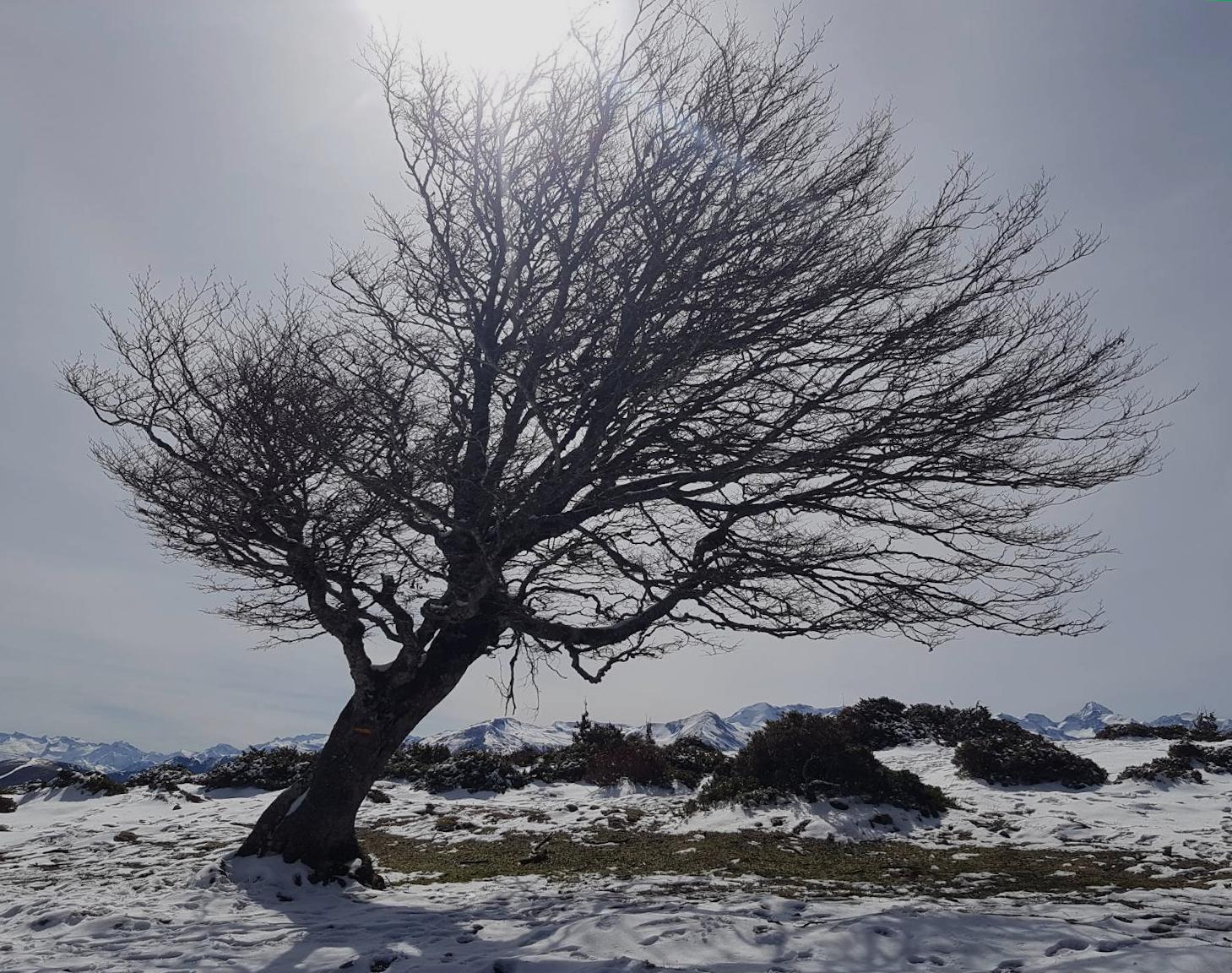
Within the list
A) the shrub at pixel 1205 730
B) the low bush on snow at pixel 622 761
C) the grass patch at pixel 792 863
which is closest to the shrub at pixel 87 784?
the grass patch at pixel 792 863

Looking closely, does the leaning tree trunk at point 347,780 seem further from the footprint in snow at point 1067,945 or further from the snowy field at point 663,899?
the footprint in snow at point 1067,945

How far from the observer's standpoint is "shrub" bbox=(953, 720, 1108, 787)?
13.1 m

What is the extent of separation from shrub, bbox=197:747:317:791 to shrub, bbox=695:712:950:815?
28.2ft

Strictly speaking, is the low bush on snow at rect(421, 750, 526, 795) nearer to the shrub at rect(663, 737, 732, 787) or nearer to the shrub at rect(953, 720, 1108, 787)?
the shrub at rect(663, 737, 732, 787)

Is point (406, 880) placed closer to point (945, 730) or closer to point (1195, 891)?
point (1195, 891)

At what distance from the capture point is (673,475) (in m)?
7.37

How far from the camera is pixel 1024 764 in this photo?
13594 millimetres

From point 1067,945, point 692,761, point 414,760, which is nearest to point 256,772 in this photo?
point 414,760

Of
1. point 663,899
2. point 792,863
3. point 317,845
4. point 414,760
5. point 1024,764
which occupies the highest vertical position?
point 414,760

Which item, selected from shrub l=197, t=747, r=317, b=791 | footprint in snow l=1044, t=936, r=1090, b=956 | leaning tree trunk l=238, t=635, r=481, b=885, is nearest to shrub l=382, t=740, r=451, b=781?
shrub l=197, t=747, r=317, b=791

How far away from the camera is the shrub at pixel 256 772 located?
15805 millimetres

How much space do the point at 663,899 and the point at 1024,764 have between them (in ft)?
35.6

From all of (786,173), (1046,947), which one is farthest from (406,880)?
(786,173)

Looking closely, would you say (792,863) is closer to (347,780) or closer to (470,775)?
(347,780)
